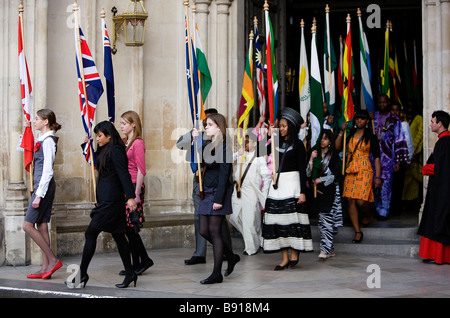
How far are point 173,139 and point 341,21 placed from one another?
6.46m

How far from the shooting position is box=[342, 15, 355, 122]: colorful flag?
1140 centimetres

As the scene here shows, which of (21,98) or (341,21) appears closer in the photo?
(21,98)

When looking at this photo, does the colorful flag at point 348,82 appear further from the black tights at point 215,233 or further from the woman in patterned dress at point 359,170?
the black tights at point 215,233

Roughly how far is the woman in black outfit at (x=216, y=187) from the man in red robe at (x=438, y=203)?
2916mm

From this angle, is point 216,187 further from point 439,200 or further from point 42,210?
point 439,200

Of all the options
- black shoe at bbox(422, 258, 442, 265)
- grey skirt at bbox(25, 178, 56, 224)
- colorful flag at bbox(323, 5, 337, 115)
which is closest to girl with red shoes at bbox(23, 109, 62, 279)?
grey skirt at bbox(25, 178, 56, 224)

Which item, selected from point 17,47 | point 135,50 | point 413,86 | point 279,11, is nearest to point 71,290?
point 17,47

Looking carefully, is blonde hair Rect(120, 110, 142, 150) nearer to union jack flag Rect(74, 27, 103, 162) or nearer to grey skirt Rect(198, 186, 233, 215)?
union jack flag Rect(74, 27, 103, 162)

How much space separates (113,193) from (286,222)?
2394 mm

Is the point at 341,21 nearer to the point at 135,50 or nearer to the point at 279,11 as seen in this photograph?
the point at 279,11

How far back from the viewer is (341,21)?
55.6 feet

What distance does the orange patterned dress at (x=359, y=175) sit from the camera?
431 inches

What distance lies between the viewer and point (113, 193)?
8055 millimetres

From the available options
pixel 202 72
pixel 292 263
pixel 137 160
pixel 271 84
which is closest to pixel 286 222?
pixel 292 263
